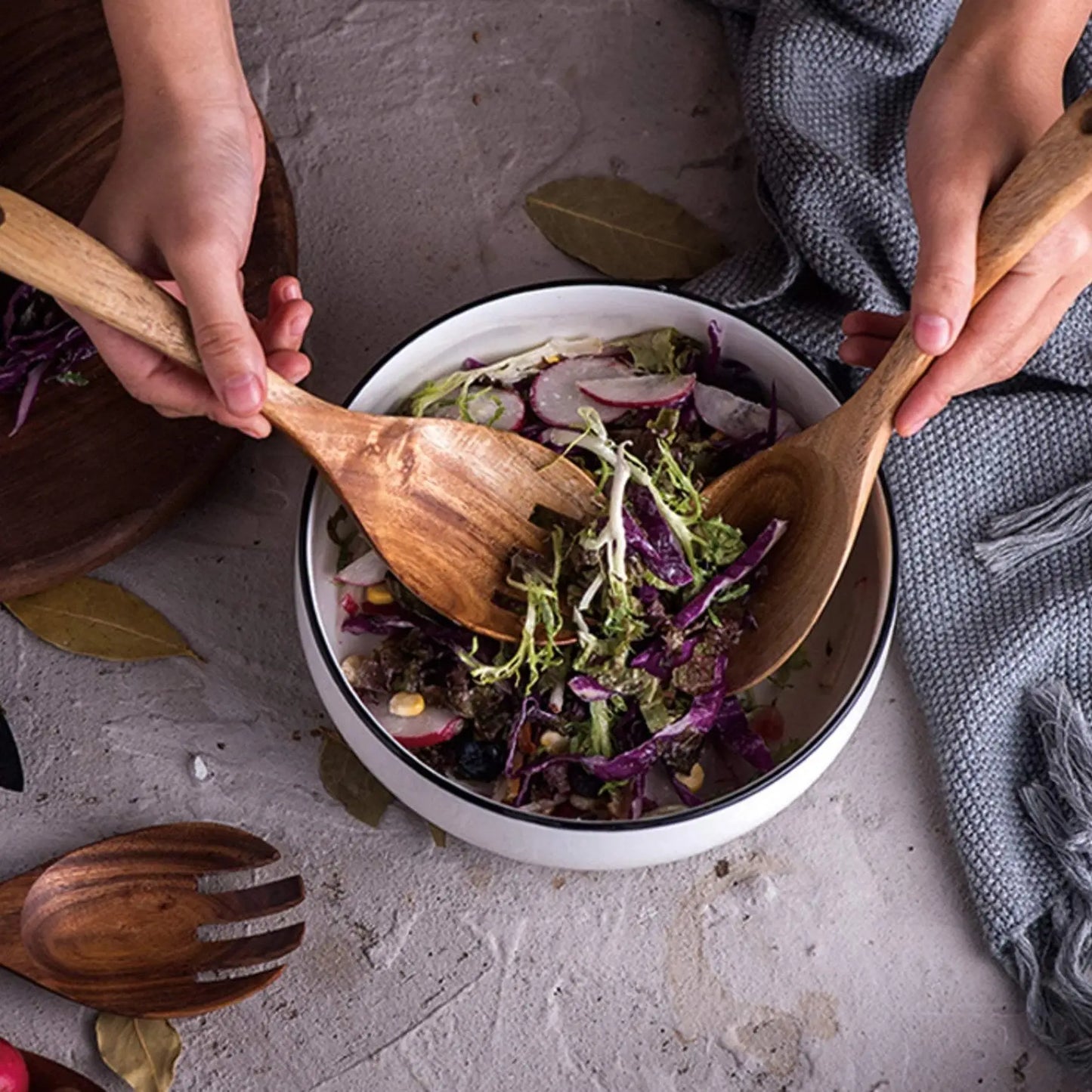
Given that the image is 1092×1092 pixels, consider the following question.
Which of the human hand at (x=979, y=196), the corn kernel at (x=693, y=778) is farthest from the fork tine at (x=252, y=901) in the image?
the human hand at (x=979, y=196)

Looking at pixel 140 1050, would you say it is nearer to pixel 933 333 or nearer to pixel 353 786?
pixel 353 786

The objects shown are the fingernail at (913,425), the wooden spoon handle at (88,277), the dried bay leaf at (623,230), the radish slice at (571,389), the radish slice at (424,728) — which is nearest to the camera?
the wooden spoon handle at (88,277)

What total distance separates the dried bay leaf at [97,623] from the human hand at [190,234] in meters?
0.28

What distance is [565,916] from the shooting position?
1489 millimetres

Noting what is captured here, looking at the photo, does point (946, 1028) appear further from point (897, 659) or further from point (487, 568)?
point (487, 568)

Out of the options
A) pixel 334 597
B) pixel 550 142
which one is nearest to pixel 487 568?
pixel 334 597

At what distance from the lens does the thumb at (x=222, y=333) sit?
119 cm

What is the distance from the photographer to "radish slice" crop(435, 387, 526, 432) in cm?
150

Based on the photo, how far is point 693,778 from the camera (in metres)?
1.44

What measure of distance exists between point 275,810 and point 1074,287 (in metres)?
0.89

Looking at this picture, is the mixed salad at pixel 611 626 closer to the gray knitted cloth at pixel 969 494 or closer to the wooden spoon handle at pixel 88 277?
the gray knitted cloth at pixel 969 494

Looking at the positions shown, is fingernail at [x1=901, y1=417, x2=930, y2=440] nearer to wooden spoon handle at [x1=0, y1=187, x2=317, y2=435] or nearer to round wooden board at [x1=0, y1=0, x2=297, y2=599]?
wooden spoon handle at [x1=0, y1=187, x2=317, y2=435]

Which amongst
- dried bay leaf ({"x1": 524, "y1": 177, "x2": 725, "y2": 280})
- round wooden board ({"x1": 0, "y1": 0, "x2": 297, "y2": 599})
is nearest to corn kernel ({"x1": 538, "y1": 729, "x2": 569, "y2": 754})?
round wooden board ({"x1": 0, "y1": 0, "x2": 297, "y2": 599})

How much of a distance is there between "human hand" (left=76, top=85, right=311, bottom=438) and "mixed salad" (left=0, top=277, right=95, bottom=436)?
199 millimetres
